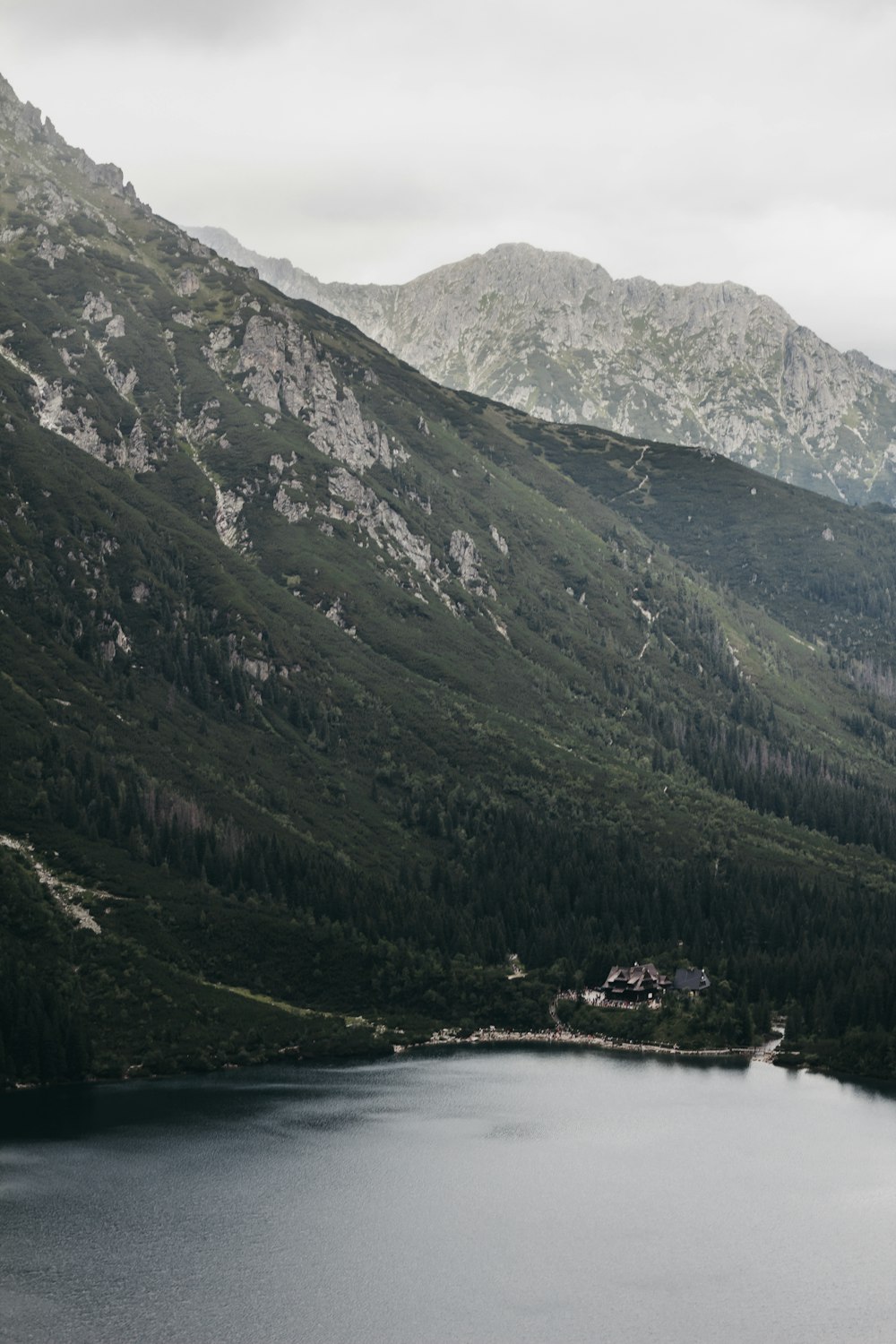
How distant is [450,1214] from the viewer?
149 m

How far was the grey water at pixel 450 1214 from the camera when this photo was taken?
123 metres

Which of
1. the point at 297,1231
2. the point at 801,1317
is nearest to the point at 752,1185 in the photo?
the point at 801,1317

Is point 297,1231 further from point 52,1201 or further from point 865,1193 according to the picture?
point 865,1193

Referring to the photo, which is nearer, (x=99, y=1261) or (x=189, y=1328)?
(x=189, y=1328)

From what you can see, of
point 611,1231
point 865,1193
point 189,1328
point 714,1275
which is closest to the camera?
point 189,1328

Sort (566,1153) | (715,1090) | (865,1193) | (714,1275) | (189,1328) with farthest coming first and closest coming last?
(715,1090) → (566,1153) → (865,1193) → (714,1275) → (189,1328)

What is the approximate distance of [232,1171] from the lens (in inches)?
6407

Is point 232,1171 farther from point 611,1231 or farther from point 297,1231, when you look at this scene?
point 611,1231

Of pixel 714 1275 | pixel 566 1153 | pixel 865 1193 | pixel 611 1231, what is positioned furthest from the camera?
pixel 566 1153

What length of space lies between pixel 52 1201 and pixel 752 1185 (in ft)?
222

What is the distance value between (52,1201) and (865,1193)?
78.0 m

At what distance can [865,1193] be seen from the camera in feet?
502

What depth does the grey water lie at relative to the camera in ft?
403

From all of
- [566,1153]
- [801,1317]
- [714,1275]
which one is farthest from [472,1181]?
[801,1317]
